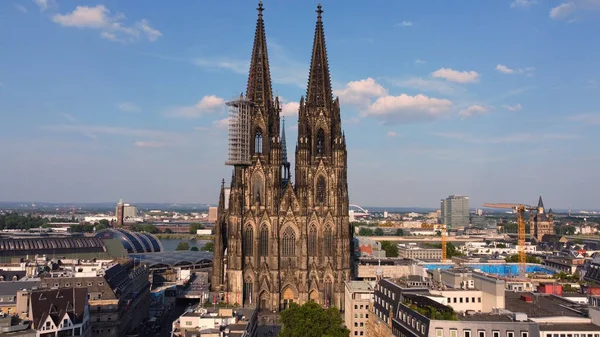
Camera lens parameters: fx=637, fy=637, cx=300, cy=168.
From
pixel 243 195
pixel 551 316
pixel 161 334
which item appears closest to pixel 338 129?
pixel 243 195

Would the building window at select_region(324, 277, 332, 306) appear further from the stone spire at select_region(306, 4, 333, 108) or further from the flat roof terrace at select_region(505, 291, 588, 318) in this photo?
the flat roof terrace at select_region(505, 291, 588, 318)

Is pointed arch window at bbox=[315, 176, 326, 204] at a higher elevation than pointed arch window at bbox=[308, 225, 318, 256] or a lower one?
higher

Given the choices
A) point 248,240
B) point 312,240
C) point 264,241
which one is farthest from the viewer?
point 312,240

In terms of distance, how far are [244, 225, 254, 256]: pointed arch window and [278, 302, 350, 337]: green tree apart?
87.9 feet

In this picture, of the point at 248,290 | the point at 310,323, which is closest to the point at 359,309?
the point at 310,323

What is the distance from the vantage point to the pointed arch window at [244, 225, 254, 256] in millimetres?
119062

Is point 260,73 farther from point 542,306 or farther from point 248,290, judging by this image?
point 542,306

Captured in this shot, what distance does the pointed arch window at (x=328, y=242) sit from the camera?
4739 inches

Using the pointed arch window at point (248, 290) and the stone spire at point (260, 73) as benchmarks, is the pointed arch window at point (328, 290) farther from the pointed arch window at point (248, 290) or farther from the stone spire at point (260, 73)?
the stone spire at point (260, 73)

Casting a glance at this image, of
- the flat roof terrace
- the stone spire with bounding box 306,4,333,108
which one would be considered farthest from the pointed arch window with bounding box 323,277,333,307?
the flat roof terrace

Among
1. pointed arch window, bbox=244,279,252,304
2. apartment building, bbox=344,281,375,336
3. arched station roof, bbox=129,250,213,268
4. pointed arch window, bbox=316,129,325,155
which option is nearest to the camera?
apartment building, bbox=344,281,375,336

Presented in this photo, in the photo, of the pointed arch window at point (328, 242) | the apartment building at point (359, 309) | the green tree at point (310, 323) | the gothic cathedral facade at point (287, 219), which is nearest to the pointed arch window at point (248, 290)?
the gothic cathedral facade at point (287, 219)

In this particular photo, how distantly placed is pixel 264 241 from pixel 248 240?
3.00 metres

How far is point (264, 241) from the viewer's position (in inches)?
4705
